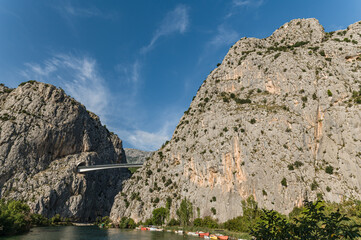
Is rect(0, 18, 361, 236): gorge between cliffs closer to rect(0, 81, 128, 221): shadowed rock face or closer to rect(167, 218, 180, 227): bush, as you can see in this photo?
rect(0, 81, 128, 221): shadowed rock face

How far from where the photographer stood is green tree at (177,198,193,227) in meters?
81.6

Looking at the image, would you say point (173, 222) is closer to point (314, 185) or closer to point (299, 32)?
point (314, 185)

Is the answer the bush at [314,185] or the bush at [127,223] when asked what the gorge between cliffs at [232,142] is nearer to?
the bush at [314,185]

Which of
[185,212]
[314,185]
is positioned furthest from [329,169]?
[185,212]

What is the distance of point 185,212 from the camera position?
82.2m

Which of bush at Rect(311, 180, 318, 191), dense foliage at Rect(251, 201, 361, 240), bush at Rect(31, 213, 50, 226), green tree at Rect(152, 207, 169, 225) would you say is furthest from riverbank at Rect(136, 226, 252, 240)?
dense foliage at Rect(251, 201, 361, 240)

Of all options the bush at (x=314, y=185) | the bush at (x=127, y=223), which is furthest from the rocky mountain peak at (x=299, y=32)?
the bush at (x=127, y=223)

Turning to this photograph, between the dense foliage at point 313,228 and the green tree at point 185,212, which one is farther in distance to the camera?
the green tree at point 185,212

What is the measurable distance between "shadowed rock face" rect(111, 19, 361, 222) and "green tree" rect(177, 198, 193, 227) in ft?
9.09

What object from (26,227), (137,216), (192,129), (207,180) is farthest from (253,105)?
(26,227)

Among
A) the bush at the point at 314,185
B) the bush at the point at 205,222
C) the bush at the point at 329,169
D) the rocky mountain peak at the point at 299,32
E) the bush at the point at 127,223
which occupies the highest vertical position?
the rocky mountain peak at the point at 299,32

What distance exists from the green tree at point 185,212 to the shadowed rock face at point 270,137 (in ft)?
9.09

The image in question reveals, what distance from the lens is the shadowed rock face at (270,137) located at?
2879 inches

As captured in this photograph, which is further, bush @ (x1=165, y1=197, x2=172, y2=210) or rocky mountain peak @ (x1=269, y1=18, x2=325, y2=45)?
rocky mountain peak @ (x1=269, y1=18, x2=325, y2=45)
